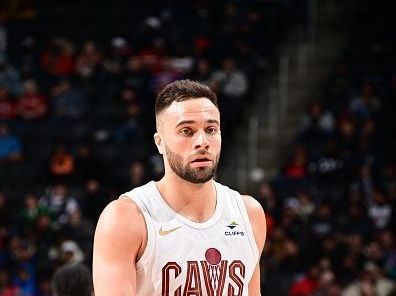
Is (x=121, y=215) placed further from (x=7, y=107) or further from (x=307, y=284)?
(x=7, y=107)

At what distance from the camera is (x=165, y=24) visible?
17.9m

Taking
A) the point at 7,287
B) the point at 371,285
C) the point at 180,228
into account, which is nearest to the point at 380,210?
the point at 371,285

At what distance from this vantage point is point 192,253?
4.11m

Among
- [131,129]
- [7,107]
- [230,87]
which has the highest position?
[230,87]

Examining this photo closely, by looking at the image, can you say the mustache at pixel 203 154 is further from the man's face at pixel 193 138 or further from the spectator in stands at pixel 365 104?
the spectator in stands at pixel 365 104

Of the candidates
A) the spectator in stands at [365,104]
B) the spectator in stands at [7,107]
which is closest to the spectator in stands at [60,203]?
the spectator in stands at [7,107]

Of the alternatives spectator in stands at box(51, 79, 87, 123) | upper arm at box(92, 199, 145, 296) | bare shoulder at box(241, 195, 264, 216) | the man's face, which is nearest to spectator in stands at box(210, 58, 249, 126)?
spectator in stands at box(51, 79, 87, 123)

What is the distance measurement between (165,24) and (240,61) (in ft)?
6.09

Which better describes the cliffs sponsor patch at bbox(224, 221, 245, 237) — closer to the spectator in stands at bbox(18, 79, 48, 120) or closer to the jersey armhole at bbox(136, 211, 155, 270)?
the jersey armhole at bbox(136, 211, 155, 270)

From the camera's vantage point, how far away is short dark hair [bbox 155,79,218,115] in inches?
165

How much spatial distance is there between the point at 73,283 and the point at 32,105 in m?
11.2

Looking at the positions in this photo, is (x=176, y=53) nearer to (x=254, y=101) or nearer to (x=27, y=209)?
(x=254, y=101)

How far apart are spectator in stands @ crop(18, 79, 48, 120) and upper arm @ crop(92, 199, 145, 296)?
1227cm

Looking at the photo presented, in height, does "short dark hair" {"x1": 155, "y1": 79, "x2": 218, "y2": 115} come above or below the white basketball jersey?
above
